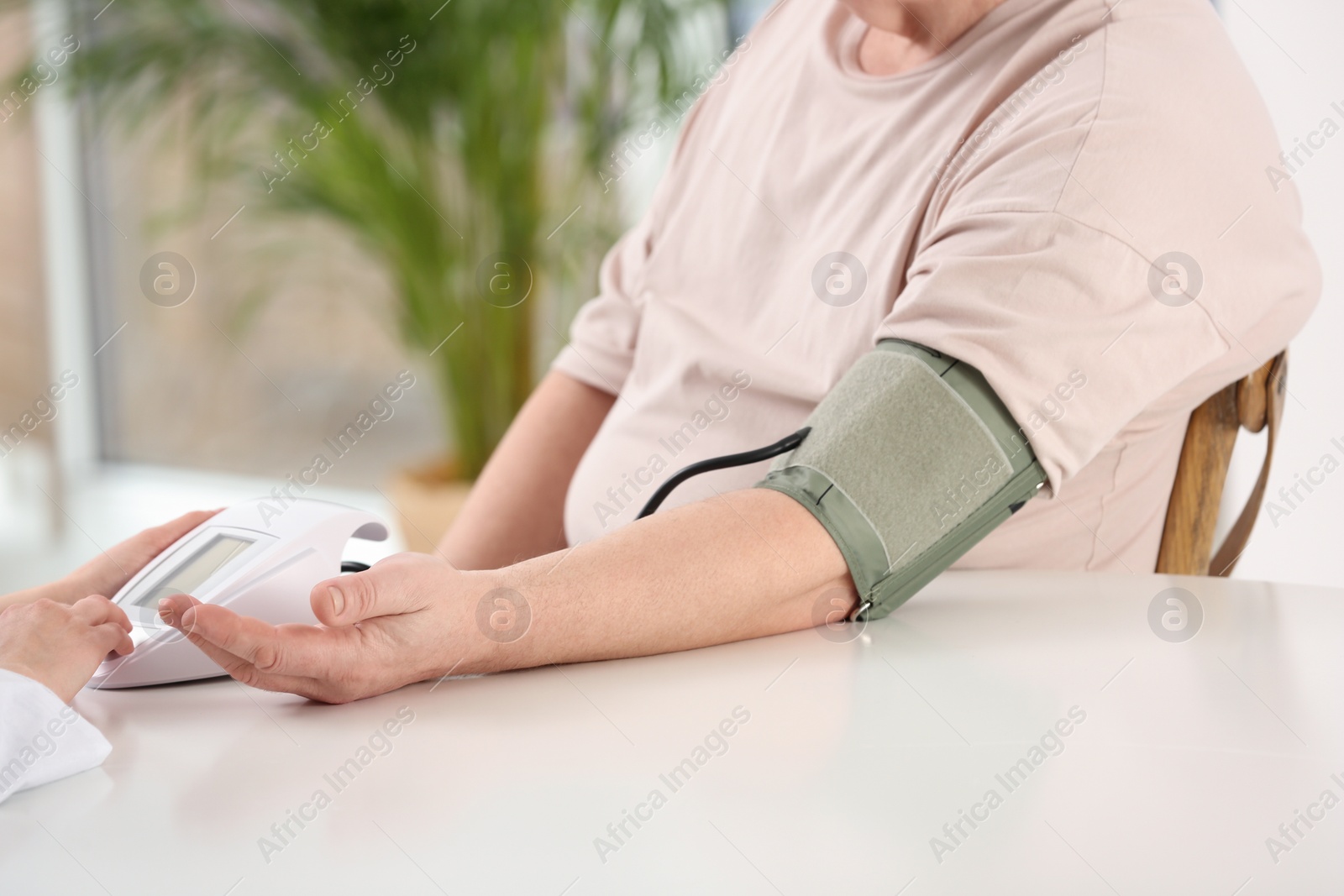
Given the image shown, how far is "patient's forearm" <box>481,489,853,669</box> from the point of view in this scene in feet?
2.04

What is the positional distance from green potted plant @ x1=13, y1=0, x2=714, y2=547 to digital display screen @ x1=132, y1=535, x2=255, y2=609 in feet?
4.94

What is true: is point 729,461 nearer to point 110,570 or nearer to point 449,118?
point 110,570

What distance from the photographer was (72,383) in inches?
130

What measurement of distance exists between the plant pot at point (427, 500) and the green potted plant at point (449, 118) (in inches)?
0.7

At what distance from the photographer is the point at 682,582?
2.12ft

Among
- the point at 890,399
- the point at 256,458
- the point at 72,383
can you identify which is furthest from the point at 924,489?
the point at 72,383

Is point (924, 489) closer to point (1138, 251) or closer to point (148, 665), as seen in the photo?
point (1138, 251)

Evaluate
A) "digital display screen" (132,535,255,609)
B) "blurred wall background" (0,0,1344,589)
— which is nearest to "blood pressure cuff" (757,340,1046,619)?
"digital display screen" (132,535,255,609)

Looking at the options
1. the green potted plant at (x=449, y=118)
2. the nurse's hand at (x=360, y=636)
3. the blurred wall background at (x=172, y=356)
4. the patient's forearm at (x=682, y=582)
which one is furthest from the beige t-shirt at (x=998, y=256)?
the blurred wall background at (x=172, y=356)

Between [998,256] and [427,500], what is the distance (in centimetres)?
165

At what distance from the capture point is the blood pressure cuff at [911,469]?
0.67 metres

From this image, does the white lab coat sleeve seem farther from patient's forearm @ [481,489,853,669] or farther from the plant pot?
the plant pot

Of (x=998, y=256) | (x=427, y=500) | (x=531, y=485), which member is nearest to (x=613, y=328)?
(x=531, y=485)

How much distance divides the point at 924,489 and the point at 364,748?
34cm
